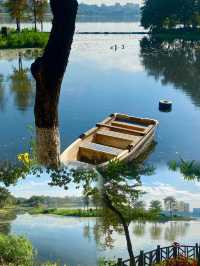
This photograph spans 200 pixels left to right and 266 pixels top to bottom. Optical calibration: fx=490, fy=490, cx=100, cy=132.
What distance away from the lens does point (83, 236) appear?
211cm

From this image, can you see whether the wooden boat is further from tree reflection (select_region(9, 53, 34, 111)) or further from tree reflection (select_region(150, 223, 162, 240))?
tree reflection (select_region(9, 53, 34, 111))

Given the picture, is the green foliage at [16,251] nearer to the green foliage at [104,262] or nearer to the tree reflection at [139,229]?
the green foliage at [104,262]

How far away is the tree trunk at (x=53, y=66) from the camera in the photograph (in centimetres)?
211

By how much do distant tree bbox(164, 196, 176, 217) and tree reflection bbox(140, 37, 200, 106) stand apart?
11679 millimetres

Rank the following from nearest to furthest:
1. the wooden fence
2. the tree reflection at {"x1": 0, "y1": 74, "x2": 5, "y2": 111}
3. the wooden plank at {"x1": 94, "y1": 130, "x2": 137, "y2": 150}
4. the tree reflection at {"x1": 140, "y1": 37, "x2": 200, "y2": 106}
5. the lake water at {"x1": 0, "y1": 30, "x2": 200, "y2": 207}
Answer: the wooden fence < the wooden plank at {"x1": 94, "y1": 130, "x2": 137, "y2": 150} < the lake water at {"x1": 0, "y1": 30, "x2": 200, "y2": 207} < the tree reflection at {"x1": 0, "y1": 74, "x2": 5, "y2": 111} < the tree reflection at {"x1": 140, "y1": 37, "x2": 200, "y2": 106}

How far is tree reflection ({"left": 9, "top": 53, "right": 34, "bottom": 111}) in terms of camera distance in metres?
13.7

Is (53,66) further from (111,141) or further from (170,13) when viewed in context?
(170,13)

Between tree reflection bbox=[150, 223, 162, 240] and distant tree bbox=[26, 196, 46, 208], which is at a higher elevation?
distant tree bbox=[26, 196, 46, 208]

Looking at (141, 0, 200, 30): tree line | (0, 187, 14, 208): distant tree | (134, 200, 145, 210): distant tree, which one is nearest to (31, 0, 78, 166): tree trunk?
(0, 187, 14, 208): distant tree

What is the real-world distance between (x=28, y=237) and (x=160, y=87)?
14.7 metres

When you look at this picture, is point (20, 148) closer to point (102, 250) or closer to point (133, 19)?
point (102, 250)

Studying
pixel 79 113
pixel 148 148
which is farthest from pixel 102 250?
pixel 79 113

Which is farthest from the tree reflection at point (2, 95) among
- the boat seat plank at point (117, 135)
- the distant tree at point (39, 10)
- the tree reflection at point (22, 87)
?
the distant tree at point (39, 10)

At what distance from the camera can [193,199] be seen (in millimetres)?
2066
